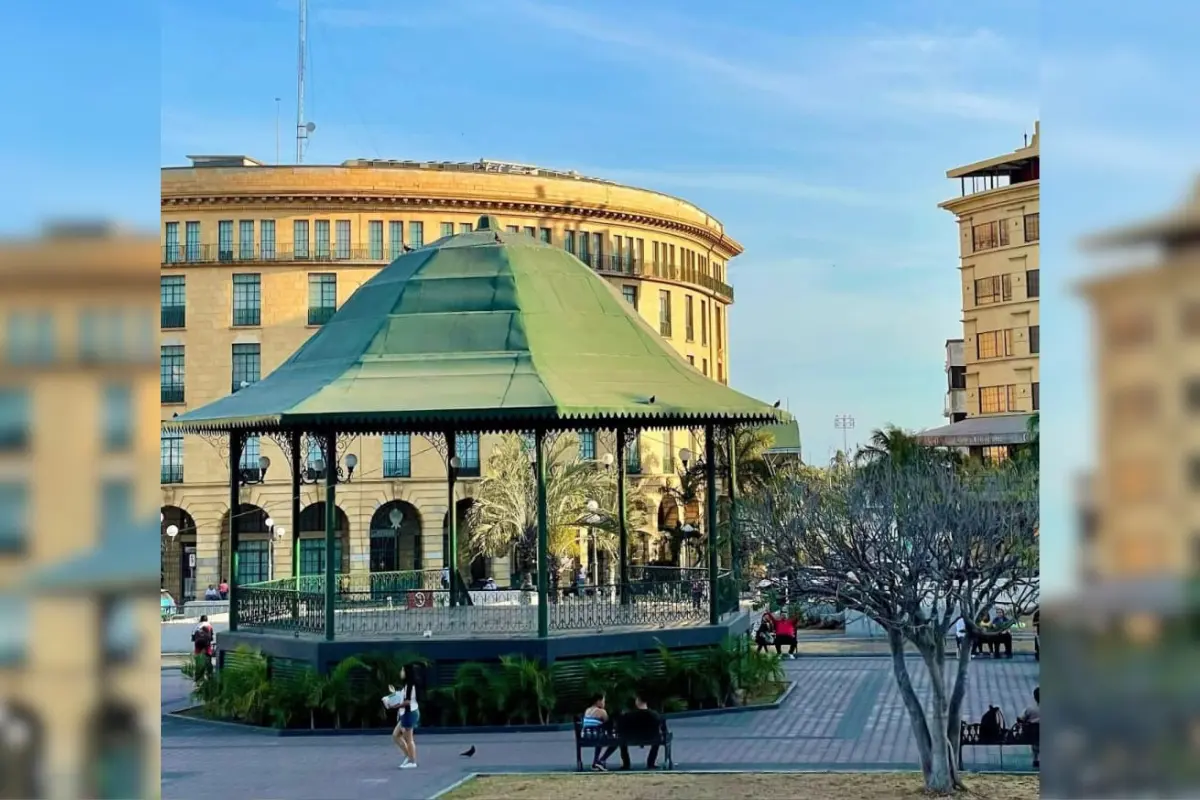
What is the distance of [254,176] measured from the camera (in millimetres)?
63719

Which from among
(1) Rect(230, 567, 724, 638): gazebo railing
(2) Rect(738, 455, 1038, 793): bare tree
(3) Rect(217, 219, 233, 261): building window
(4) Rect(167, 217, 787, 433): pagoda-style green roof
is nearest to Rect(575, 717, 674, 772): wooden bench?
(2) Rect(738, 455, 1038, 793): bare tree

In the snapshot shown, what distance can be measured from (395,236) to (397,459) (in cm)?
1063

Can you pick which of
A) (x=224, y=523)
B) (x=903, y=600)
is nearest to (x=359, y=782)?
(x=903, y=600)

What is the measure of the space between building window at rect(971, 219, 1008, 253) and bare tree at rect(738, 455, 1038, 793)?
2032 inches

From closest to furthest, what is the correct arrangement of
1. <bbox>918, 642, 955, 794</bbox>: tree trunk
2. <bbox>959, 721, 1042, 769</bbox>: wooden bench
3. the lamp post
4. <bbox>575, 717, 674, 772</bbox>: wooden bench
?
<bbox>918, 642, 955, 794</bbox>: tree trunk < <bbox>959, 721, 1042, 769</bbox>: wooden bench < <bbox>575, 717, 674, 772</bbox>: wooden bench < the lamp post

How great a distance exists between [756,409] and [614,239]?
48511 mm

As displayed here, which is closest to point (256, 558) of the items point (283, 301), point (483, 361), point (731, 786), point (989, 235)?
point (283, 301)

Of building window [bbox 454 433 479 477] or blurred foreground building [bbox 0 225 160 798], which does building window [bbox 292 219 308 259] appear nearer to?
building window [bbox 454 433 479 477]

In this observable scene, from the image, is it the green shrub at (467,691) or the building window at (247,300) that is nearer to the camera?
the green shrub at (467,691)

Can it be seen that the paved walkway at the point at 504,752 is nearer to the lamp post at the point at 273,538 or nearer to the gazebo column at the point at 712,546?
the gazebo column at the point at 712,546

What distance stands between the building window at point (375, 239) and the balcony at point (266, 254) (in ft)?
0.86

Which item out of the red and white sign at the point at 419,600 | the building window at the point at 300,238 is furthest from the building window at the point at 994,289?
the red and white sign at the point at 419,600

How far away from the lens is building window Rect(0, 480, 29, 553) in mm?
2758

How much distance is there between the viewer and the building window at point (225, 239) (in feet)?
210
